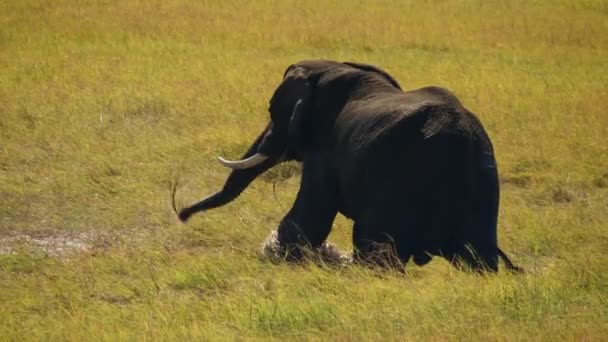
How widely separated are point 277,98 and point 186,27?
11.2 m

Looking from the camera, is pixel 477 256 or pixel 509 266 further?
pixel 509 266

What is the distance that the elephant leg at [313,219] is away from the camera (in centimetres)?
855

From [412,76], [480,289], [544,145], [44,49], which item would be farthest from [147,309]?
[44,49]

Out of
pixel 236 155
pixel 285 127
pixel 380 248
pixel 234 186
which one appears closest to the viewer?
pixel 380 248

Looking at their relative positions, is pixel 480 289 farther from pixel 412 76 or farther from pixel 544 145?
pixel 412 76

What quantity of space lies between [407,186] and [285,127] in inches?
69.4

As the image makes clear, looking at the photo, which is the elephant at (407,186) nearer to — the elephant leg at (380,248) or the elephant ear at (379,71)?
the elephant leg at (380,248)

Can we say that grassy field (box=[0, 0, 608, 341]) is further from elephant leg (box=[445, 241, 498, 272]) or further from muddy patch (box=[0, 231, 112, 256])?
elephant leg (box=[445, 241, 498, 272])

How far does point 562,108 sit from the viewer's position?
14398mm

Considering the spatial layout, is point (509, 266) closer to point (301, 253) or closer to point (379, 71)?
point (301, 253)

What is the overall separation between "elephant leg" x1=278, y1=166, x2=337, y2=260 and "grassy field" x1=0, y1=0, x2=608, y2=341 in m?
0.24

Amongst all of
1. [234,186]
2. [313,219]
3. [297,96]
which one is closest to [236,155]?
[234,186]

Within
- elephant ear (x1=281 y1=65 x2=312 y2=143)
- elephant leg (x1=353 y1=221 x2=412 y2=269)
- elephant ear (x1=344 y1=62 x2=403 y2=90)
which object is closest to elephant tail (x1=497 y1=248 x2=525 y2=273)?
elephant leg (x1=353 y1=221 x2=412 y2=269)

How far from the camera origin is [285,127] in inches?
363
